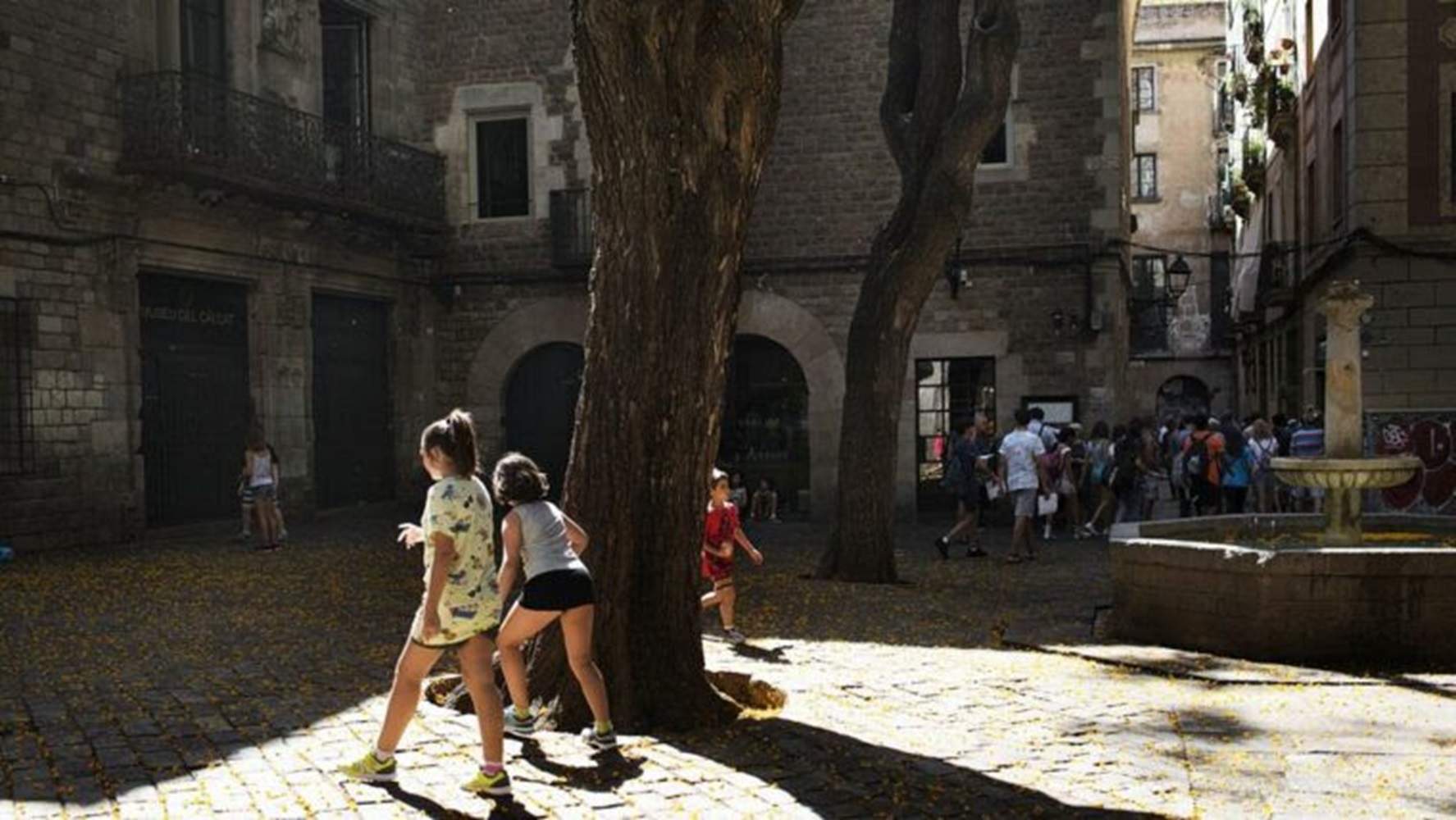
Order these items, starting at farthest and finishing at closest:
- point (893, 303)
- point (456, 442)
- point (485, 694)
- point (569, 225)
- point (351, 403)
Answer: point (569, 225)
point (351, 403)
point (893, 303)
point (456, 442)
point (485, 694)

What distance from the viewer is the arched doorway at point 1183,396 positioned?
45.4m

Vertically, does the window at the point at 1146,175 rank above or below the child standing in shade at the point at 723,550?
above

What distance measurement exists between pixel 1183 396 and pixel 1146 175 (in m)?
7.21

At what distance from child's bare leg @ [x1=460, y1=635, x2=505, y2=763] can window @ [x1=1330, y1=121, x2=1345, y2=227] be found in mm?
18483

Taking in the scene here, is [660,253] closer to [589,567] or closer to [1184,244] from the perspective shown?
[589,567]

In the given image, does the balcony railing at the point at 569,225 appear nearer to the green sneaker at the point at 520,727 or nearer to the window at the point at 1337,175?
the window at the point at 1337,175

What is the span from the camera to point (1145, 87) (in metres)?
46.0

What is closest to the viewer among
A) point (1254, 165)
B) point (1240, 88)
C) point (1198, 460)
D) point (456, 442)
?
point (456, 442)

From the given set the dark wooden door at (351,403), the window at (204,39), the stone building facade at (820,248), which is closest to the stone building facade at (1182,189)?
the stone building facade at (820,248)

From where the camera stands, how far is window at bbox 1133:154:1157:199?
46344mm

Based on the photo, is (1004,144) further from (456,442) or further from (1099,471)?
(456,442)

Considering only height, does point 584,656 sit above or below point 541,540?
below

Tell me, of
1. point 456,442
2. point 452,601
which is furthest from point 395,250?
point 452,601

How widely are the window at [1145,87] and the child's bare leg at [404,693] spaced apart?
43697 millimetres
